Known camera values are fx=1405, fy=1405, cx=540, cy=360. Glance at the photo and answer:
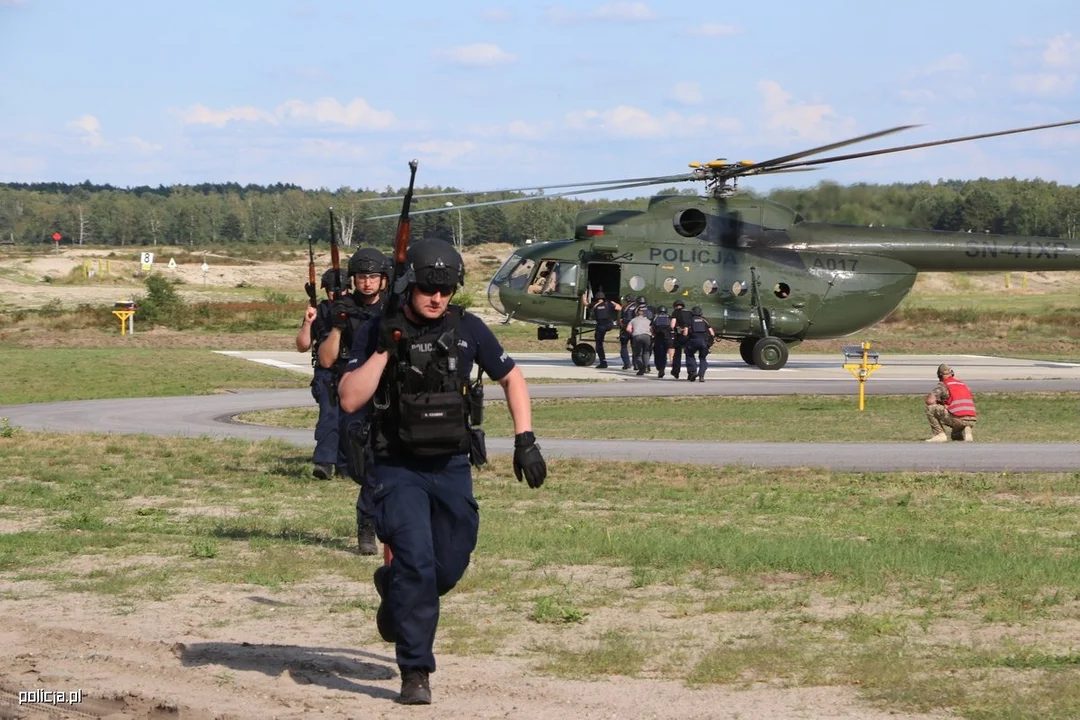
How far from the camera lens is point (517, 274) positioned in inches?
1323

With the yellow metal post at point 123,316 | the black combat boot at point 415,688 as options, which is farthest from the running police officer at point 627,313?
the black combat boot at point 415,688

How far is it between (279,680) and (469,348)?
5.99ft

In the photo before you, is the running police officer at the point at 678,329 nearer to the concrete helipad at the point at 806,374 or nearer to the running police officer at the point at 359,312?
the concrete helipad at the point at 806,374

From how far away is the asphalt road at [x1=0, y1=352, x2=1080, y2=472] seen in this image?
16.9 meters

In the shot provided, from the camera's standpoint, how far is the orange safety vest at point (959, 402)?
1934 centimetres

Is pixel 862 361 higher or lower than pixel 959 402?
higher

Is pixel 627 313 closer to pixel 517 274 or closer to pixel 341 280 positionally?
pixel 517 274

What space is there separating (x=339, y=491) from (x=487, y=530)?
10.4 ft

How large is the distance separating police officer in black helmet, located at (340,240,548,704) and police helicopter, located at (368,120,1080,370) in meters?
26.4

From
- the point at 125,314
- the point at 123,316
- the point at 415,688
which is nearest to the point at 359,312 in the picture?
the point at 415,688

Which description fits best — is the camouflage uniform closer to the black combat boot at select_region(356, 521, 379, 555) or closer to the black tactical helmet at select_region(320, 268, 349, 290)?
the black tactical helmet at select_region(320, 268, 349, 290)

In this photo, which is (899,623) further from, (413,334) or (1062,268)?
(1062,268)

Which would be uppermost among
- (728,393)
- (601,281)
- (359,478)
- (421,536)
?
(601,281)

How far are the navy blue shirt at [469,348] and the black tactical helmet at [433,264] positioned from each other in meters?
0.22
